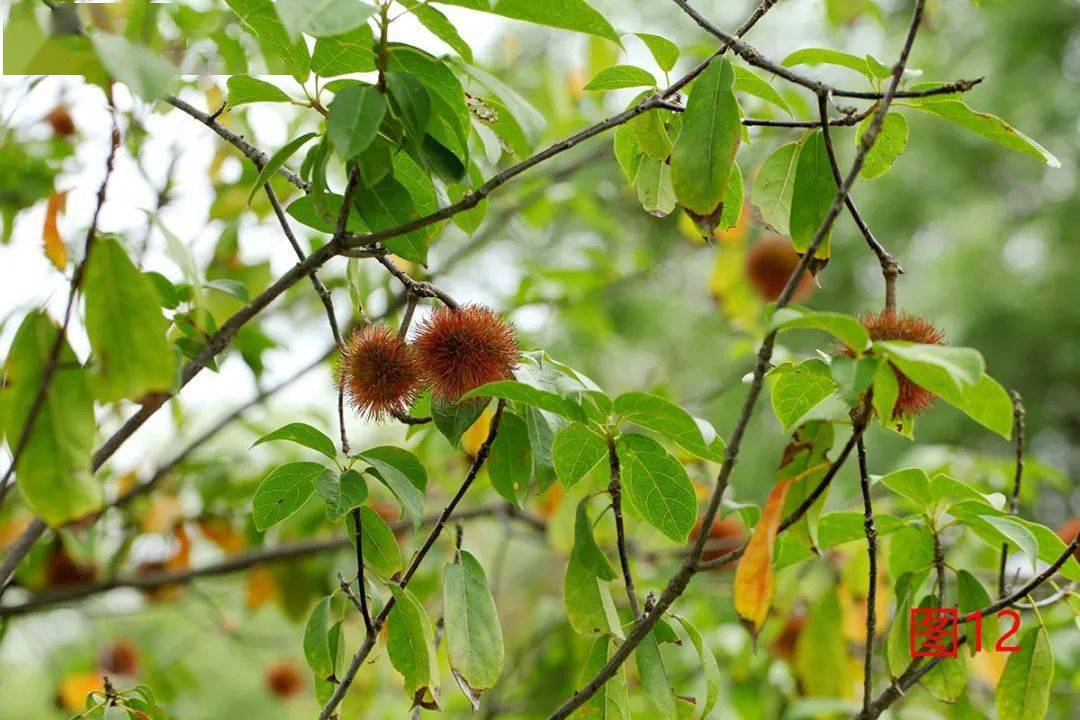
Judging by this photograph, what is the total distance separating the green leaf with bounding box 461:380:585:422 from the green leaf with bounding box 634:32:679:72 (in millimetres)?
251

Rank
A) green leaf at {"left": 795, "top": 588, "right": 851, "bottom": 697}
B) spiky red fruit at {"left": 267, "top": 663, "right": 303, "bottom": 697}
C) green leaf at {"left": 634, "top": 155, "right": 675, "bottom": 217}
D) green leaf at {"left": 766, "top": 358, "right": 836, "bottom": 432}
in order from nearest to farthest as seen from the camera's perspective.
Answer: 1. green leaf at {"left": 766, "top": 358, "right": 836, "bottom": 432}
2. green leaf at {"left": 634, "top": 155, "right": 675, "bottom": 217}
3. green leaf at {"left": 795, "top": 588, "right": 851, "bottom": 697}
4. spiky red fruit at {"left": 267, "top": 663, "right": 303, "bottom": 697}

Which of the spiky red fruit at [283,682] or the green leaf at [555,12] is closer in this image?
the green leaf at [555,12]

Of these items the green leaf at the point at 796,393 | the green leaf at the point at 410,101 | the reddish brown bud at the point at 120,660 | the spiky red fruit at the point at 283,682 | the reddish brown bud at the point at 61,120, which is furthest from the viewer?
the spiky red fruit at the point at 283,682

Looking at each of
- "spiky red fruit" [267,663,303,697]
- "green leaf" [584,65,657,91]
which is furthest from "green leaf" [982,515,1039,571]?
"spiky red fruit" [267,663,303,697]

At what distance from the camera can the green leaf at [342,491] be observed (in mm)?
575

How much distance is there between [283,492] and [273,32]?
0.29m

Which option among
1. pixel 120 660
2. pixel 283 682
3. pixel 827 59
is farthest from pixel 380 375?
pixel 283 682

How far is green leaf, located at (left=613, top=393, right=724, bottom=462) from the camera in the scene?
578 mm

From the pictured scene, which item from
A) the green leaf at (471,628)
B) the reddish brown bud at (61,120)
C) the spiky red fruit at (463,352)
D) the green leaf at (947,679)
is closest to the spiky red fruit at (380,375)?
the spiky red fruit at (463,352)

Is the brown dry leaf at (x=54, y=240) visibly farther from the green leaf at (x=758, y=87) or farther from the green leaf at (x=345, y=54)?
the green leaf at (x=758, y=87)

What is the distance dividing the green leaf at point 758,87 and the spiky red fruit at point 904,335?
15 cm

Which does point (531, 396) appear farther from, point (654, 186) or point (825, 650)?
point (825, 650)

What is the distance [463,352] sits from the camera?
2.23 ft

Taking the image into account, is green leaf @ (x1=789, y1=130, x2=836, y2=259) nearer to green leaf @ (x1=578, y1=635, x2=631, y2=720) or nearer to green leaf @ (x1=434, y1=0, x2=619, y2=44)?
green leaf @ (x1=434, y1=0, x2=619, y2=44)
